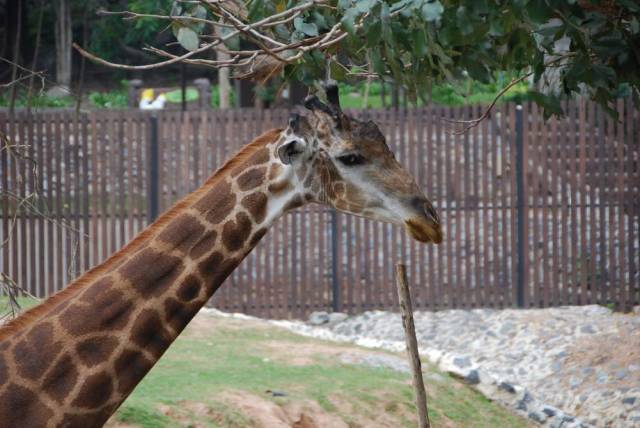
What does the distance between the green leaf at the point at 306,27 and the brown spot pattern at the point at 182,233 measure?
122cm

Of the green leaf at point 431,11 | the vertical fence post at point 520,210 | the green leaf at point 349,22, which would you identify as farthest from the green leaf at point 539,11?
the vertical fence post at point 520,210

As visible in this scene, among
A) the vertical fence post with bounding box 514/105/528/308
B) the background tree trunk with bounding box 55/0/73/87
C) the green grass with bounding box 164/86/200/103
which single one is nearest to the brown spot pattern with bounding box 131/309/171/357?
the vertical fence post with bounding box 514/105/528/308

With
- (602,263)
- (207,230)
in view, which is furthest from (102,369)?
(602,263)

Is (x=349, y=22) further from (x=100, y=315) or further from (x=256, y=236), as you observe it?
(x=100, y=315)

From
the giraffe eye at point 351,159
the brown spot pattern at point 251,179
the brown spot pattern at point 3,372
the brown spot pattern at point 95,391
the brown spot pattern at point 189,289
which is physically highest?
the giraffe eye at point 351,159

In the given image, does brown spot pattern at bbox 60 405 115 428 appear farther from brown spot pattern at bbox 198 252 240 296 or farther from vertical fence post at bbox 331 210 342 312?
vertical fence post at bbox 331 210 342 312

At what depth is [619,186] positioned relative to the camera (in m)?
13.9

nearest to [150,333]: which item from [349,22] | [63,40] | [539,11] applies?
[349,22]

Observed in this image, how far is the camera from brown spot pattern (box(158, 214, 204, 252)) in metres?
4.92

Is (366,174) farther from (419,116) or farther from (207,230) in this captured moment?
(419,116)

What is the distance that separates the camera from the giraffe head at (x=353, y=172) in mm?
5238

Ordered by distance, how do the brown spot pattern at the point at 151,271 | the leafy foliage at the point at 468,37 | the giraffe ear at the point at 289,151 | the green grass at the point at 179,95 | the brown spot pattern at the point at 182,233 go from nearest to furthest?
the leafy foliage at the point at 468,37, the brown spot pattern at the point at 151,271, the brown spot pattern at the point at 182,233, the giraffe ear at the point at 289,151, the green grass at the point at 179,95

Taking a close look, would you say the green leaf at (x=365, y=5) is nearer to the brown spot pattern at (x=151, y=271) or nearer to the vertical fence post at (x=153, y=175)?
the brown spot pattern at (x=151, y=271)

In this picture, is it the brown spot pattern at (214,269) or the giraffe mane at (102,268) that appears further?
the brown spot pattern at (214,269)
